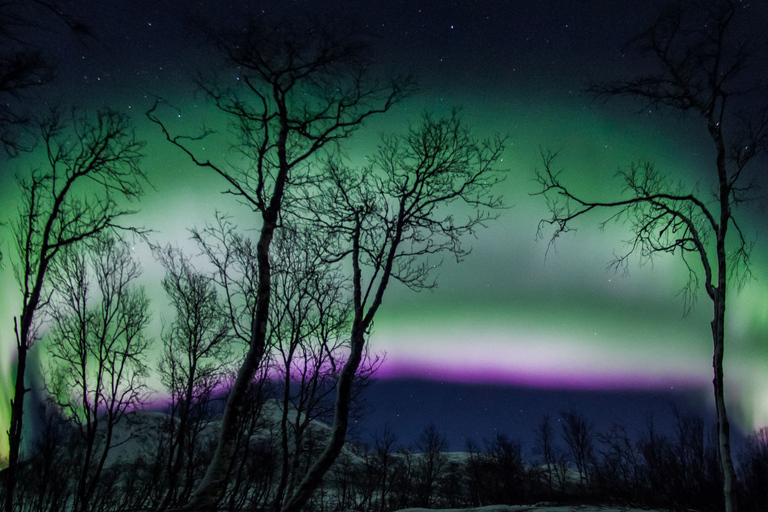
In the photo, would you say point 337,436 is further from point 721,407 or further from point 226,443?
point 721,407

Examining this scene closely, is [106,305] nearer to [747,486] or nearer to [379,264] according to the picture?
[379,264]

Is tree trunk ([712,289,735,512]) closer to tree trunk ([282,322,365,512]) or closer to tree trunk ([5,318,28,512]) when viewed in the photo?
tree trunk ([282,322,365,512])

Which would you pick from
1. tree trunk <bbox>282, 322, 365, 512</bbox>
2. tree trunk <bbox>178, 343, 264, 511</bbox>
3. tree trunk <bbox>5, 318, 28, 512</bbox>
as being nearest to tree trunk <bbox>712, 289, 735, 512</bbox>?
tree trunk <bbox>282, 322, 365, 512</bbox>

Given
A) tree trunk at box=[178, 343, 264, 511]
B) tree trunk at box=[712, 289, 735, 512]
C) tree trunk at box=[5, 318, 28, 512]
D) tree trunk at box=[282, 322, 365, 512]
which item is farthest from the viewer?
tree trunk at box=[5, 318, 28, 512]

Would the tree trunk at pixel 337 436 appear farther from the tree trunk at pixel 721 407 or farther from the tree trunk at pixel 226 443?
the tree trunk at pixel 721 407

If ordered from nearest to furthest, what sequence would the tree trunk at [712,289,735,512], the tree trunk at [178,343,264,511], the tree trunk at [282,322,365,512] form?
the tree trunk at [178,343,264,511] → the tree trunk at [282,322,365,512] → the tree trunk at [712,289,735,512]

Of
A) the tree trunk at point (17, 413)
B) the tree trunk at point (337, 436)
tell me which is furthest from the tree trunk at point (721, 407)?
the tree trunk at point (17, 413)

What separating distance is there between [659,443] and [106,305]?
66724 mm

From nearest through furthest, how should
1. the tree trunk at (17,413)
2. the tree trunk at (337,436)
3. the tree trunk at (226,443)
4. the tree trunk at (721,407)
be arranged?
the tree trunk at (226,443)
the tree trunk at (337,436)
the tree trunk at (721,407)
the tree trunk at (17,413)

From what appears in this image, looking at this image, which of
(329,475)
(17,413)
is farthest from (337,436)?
(329,475)

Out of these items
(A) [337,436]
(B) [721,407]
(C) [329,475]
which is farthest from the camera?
(C) [329,475]

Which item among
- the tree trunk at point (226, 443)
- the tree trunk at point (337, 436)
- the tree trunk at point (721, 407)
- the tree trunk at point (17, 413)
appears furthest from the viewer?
the tree trunk at point (17, 413)

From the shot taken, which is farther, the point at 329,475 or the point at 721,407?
the point at 329,475

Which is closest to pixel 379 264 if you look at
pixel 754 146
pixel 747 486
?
pixel 754 146
